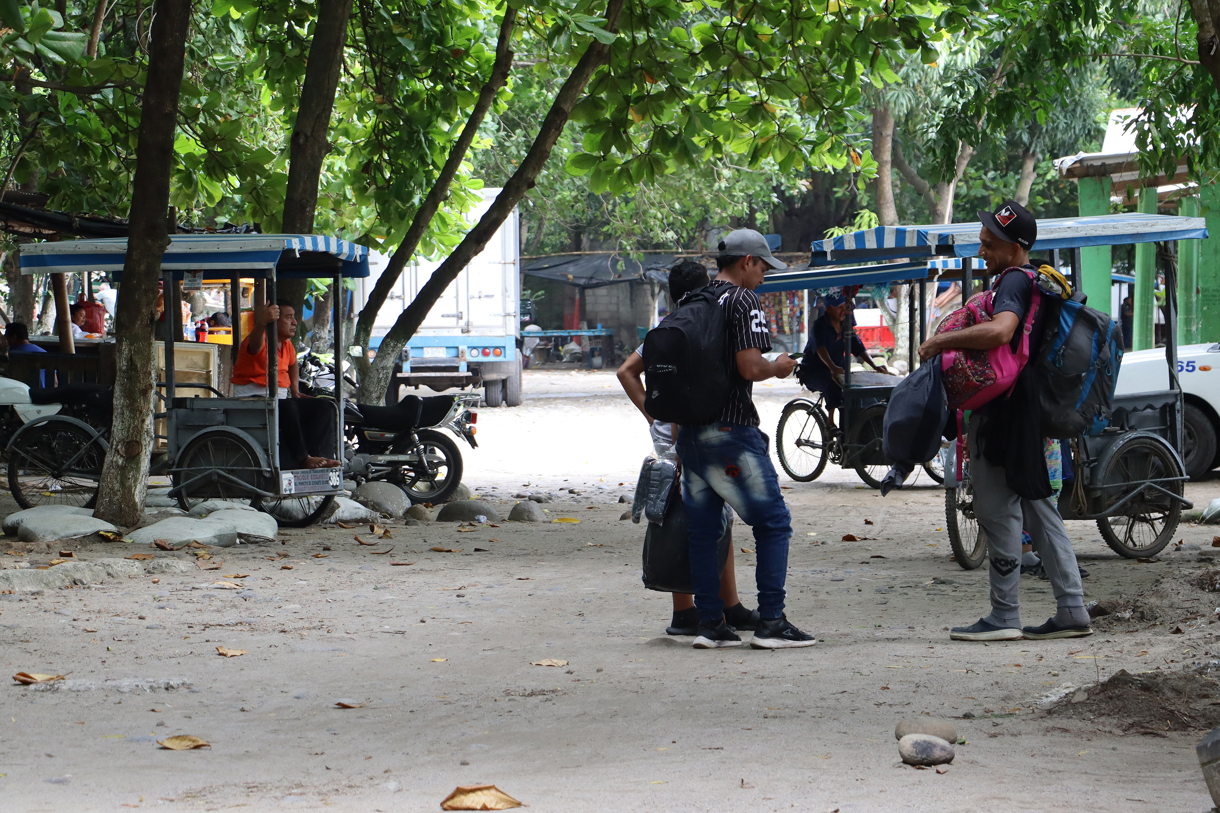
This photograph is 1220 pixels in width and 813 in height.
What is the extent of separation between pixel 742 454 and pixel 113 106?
7794mm

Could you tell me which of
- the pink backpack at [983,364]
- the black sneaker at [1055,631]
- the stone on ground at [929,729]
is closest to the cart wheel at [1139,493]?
the black sneaker at [1055,631]

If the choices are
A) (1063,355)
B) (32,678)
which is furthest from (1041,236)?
(32,678)

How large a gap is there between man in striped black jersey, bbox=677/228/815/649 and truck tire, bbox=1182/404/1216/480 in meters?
7.58

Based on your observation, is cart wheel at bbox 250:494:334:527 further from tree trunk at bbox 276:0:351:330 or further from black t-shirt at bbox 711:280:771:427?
black t-shirt at bbox 711:280:771:427

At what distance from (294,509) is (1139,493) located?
19.1 ft

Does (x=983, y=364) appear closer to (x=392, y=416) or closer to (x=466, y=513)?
(x=466, y=513)

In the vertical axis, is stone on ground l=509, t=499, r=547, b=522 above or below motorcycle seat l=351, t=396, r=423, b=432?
below

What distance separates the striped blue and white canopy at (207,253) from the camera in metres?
8.66

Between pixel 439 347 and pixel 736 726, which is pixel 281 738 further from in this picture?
pixel 439 347

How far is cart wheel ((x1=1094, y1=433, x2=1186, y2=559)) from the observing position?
294 inches

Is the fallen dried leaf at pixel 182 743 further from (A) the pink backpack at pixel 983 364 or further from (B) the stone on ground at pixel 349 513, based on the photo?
(B) the stone on ground at pixel 349 513

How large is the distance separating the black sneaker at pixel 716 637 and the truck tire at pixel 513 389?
705 inches

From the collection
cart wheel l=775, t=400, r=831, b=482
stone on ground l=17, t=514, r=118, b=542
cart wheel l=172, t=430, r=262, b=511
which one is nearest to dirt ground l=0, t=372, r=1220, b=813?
stone on ground l=17, t=514, r=118, b=542

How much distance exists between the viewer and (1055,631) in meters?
5.43
